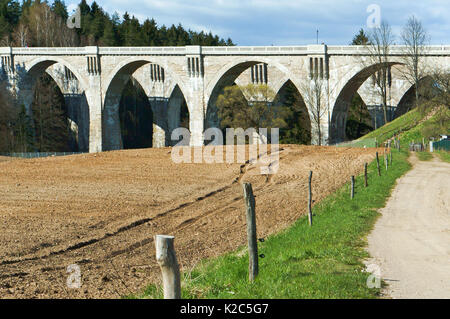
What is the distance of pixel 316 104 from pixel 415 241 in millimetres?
45347

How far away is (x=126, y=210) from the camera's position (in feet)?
84.0

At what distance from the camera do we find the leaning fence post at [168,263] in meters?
8.55

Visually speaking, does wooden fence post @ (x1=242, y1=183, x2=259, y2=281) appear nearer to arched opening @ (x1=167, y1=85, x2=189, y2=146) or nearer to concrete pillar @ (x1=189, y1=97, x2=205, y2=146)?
concrete pillar @ (x1=189, y1=97, x2=205, y2=146)

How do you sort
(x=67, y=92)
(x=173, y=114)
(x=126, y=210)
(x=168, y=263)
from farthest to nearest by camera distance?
1. (x=67, y=92)
2. (x=173, y=114)
3. (x=126, y=210)
4. (x=168, y=263)

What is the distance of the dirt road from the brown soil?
13.2 feet

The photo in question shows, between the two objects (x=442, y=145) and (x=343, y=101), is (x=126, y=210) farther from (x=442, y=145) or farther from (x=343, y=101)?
(x=343, y=101)

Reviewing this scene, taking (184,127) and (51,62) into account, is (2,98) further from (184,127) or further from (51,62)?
(184,127)

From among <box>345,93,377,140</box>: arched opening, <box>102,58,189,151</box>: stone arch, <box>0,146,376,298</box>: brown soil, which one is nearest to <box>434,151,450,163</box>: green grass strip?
<box>0,146,376,298</box>: brown soil

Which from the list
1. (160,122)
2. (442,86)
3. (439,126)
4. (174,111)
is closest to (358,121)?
(174,111)

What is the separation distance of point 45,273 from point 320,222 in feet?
27.8

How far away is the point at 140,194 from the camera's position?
30156 millimetres

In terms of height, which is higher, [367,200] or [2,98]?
[2,98]

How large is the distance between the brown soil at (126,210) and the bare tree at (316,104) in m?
13.7
